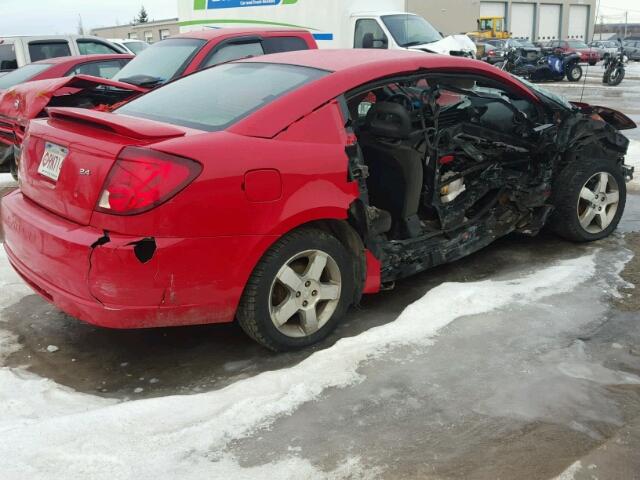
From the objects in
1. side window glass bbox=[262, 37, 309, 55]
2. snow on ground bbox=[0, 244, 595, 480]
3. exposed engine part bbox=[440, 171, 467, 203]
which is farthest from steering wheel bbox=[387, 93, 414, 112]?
side window glass bbox=[262, 37, 309, 55]

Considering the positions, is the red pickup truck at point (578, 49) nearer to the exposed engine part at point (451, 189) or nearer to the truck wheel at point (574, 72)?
the truck wheel at point (574, 72)

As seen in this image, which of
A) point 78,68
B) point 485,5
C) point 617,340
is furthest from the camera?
point 485,5

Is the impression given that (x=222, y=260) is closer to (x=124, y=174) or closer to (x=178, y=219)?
(x=178, y=219)

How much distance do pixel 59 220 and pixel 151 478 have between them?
4.71 feet

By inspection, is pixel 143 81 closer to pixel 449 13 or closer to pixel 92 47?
pixel 92 47

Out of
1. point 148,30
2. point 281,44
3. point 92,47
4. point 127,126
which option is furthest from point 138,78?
point 148,30

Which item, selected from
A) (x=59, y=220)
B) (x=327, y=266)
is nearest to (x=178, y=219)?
(x=59, y=220)

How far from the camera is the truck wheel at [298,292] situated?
10.7ft

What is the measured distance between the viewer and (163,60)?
26.0 feet

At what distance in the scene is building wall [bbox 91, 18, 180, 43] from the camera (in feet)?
187

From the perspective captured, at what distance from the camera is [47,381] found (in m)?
3.22

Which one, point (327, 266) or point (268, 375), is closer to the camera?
point (268, 375)

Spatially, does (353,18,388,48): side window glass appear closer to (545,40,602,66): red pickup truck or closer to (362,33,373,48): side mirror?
(362,33,373,48): side mirror

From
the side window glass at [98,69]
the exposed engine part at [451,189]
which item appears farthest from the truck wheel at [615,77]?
the exposed engine part at [451,189]
